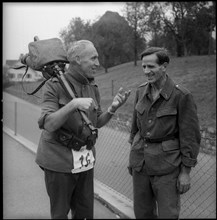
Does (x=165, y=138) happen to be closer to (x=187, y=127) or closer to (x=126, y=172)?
(x=187, y=127)

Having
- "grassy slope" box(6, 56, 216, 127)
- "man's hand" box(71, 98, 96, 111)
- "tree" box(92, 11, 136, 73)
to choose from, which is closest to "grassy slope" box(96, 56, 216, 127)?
"grassy slope" box(6, 56, 216, 127)

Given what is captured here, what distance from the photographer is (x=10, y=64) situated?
8.20 feet

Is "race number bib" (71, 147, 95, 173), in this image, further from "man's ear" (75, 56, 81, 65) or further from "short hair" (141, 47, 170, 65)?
"short hair" (141, 47, 170, 65)

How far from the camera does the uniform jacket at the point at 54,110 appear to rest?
1947 millimetres

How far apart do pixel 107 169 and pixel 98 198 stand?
4.49 ft

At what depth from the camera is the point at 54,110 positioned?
192 cm

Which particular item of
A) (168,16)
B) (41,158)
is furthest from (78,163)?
(168,16)

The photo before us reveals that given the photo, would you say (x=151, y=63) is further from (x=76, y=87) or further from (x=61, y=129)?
(x=61, y=129)

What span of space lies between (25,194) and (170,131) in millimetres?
2455

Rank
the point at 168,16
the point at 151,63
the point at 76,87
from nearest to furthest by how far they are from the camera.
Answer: the point at 76,87, the point at 151,63, the point at 168,16

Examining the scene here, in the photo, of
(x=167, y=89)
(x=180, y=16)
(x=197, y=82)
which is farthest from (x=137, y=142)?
(x=197, y=82)

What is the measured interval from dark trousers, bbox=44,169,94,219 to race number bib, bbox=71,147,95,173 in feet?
0.14

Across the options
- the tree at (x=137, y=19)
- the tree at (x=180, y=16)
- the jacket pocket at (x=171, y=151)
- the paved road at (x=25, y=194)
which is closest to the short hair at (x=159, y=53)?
the jacket pocket at (x=171, y=151)

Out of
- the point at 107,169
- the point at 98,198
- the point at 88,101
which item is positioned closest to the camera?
the point at 88,101
